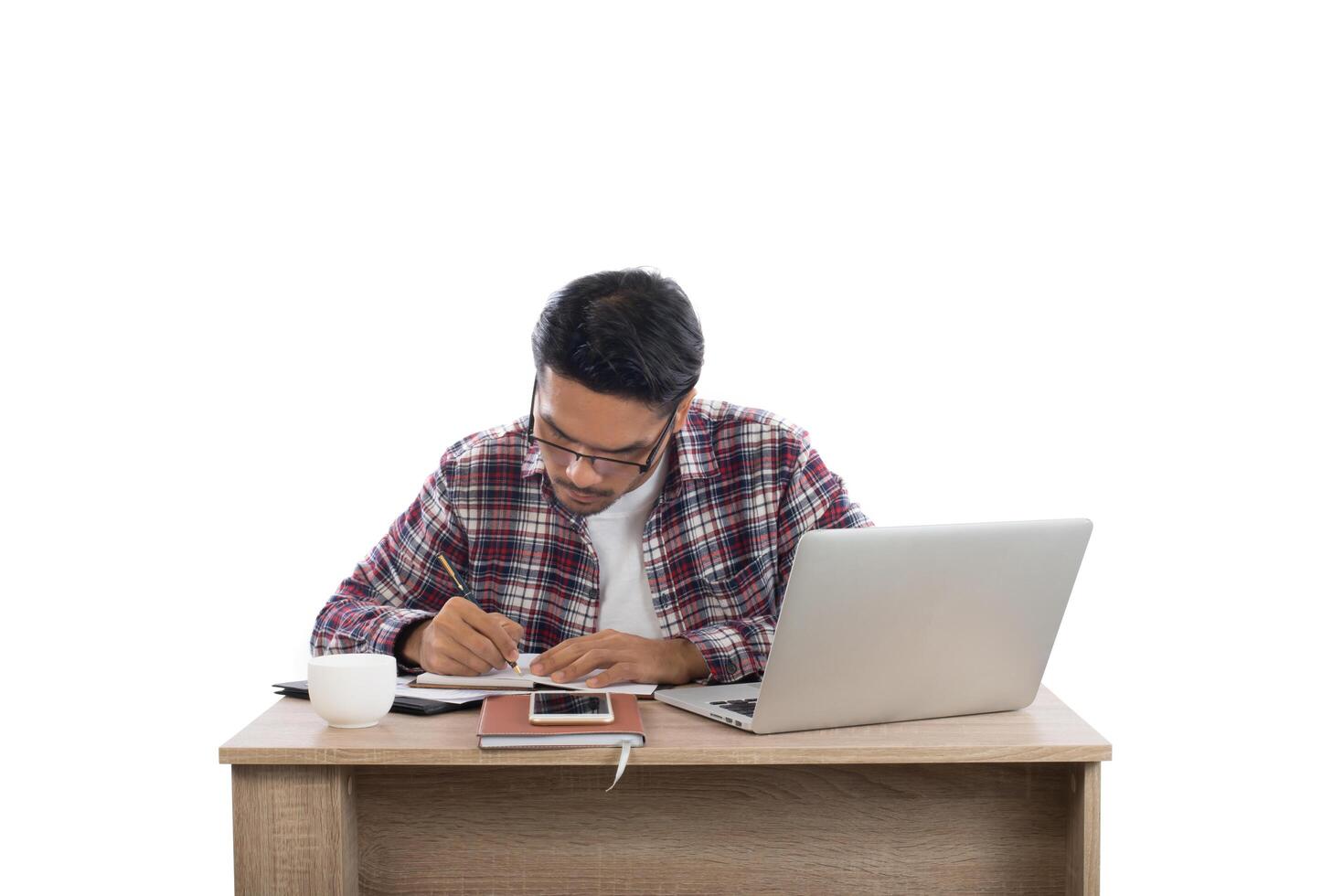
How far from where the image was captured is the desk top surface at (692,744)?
145 centimetres

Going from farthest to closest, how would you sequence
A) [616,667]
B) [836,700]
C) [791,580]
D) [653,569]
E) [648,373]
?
[653,569], [648,373], [616,667], [836,700], [791,580]

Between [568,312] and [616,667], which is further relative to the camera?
[568,312]

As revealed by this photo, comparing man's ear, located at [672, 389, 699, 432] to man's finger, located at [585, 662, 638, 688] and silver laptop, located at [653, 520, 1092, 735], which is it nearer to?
man's finger, located at [585, 662, 638, 688]

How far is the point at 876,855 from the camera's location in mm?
1640

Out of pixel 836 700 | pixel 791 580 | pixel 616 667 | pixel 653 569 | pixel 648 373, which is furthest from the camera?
pixel 653 569

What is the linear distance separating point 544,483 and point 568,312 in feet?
1.45

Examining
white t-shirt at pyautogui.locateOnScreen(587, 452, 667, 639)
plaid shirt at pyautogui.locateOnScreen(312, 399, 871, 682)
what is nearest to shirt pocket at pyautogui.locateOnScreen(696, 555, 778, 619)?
plaid shirt at pyautogui.locateOnScreen(312, 399, 871, 682)

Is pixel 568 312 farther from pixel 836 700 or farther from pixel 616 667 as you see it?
pixel 836 700

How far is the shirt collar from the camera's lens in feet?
7.61

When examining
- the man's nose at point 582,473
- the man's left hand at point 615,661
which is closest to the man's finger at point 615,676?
the man's left hand at point 615,661

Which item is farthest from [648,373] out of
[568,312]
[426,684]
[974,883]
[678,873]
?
[974,883]

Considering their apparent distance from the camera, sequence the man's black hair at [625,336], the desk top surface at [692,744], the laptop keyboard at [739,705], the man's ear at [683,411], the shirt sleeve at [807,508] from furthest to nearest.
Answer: the shirt sleeve at [807,508] < the man's ear at [683,411] < the man's black hair at [625,336] < the laptop keyboard at [739,705] < the desk top surface at [692,744]

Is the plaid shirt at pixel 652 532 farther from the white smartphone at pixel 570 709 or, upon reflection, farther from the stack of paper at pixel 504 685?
the white smartphone at pixel 570 709

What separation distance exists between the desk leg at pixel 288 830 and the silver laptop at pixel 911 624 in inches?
19.8
